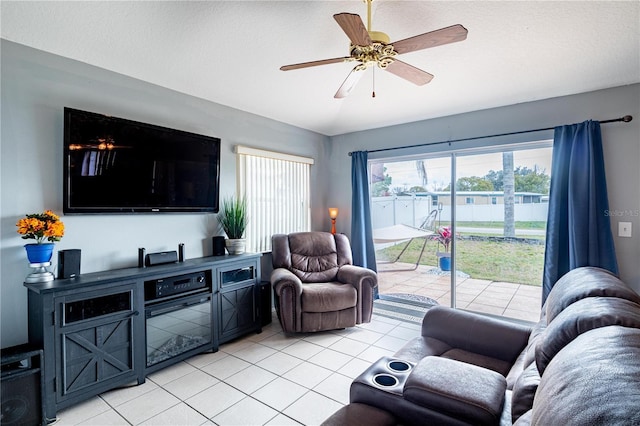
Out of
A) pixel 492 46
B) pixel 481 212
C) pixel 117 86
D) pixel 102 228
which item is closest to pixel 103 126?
pixel 117 86

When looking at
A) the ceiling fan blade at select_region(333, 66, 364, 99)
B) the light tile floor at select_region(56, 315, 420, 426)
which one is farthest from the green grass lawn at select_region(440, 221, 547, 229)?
the ceiling fan blade at select_region(333, 66, 364, 99)

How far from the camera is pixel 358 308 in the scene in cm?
357

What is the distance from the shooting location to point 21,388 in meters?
1.96

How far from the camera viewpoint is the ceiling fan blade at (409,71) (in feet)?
7.31

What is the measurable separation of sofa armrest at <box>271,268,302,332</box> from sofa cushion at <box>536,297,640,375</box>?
93.0 inches

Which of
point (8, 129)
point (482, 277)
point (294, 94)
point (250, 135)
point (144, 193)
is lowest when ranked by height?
point (482, 277)

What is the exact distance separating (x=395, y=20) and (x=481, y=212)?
2443mm

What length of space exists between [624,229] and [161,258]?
4320 mm

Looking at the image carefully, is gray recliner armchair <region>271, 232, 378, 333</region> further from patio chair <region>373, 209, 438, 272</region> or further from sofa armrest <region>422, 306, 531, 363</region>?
sofa armrest <region>422, 306, 531, 363</region>

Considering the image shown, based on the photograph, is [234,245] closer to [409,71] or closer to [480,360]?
[409,71]

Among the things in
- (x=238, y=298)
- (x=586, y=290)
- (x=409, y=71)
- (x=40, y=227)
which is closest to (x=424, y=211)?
(x=409, y=71)

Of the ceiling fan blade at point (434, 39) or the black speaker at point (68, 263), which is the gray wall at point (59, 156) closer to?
the black speaker at point (68, 263)

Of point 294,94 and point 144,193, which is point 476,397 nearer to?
point 144,193

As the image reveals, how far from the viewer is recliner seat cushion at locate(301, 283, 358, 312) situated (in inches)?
131
